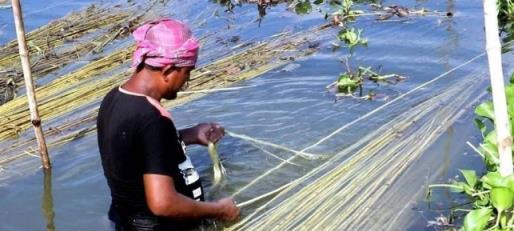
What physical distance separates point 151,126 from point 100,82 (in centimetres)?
353

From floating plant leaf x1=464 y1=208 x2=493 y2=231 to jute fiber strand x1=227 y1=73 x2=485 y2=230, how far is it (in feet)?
2.56

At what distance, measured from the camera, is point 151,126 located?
117 inches

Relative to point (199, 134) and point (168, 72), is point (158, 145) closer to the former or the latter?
point (168, 72)

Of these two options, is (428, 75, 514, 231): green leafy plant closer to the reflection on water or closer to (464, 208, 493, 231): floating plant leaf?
(464, 208, 493, 231): floating plant leaf

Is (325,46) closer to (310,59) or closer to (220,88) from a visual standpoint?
(310,59)

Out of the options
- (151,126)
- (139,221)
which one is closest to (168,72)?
(151,126)

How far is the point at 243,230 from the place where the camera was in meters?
3.83

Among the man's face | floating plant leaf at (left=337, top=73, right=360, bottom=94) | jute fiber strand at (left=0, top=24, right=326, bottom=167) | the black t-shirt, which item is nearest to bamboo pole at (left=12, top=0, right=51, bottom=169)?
jute fiber strand at (left=0, top=24, right=326, bottom=167)

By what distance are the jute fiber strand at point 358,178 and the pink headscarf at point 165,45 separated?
3.71 ft

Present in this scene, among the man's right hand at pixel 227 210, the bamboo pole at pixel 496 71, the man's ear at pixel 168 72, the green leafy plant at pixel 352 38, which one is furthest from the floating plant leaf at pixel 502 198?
the green leafy plant at pixel 352 38

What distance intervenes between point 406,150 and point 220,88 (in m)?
2.01

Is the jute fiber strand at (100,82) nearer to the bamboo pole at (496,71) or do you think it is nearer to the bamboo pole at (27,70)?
the bamboo pole at (27,70)

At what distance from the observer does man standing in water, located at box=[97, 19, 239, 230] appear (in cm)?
300

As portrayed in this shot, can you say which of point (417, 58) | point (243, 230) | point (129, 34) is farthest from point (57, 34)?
point (243, 230)
